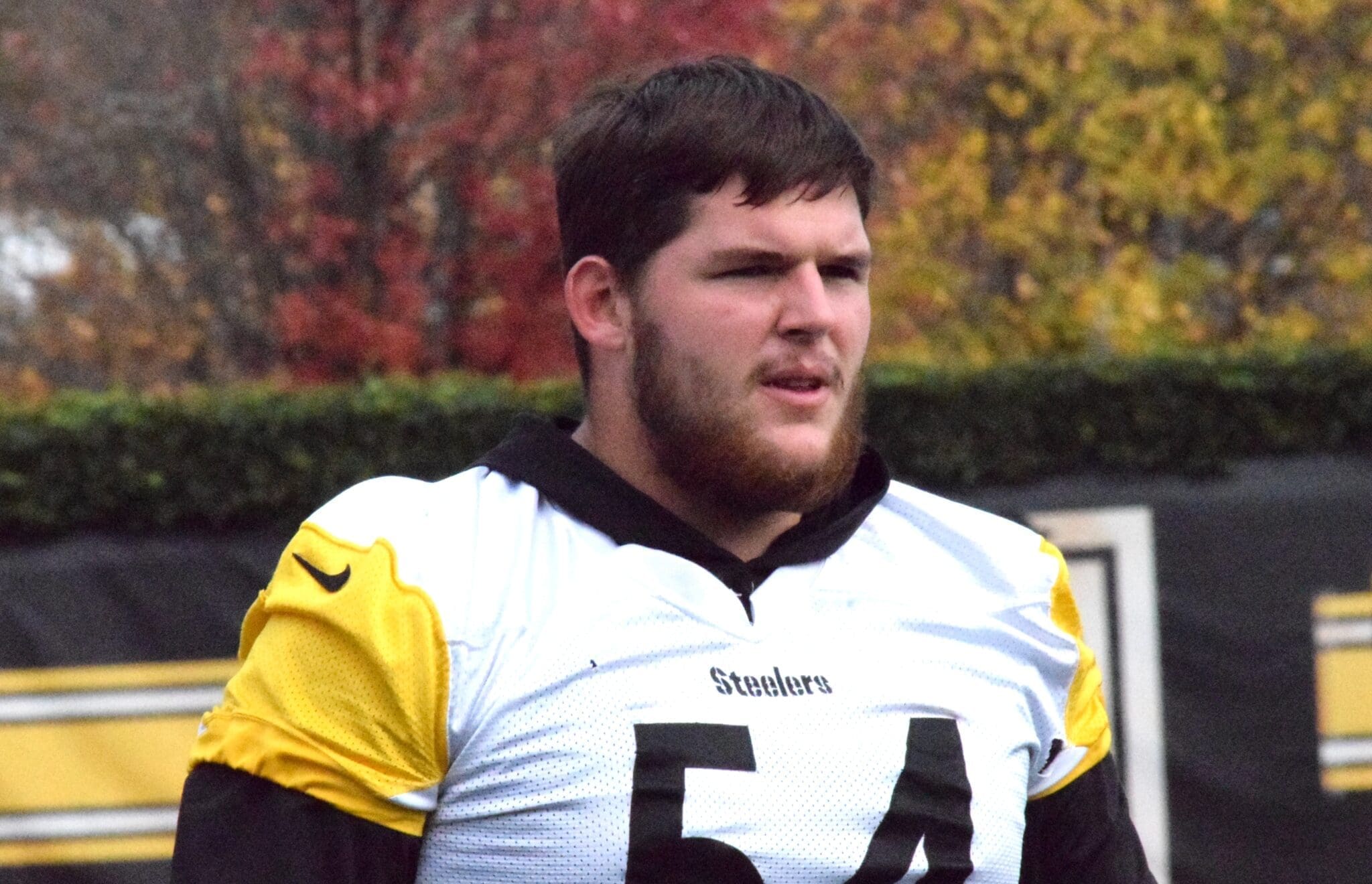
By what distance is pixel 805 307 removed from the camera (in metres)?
2.12

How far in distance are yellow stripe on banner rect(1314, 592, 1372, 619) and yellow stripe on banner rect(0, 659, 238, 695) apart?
2948 millimetres

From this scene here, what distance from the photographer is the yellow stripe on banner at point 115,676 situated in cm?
464

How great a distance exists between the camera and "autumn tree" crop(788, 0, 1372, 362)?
867 centimetres

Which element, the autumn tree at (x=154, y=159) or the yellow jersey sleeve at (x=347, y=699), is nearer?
the yellow jersey sleeve at (x=347, y=699)

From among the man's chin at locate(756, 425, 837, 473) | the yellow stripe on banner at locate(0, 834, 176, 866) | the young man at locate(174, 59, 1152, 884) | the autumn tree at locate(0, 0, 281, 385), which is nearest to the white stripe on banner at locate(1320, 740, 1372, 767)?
the young man at locate(174, 59, 1152, 884)

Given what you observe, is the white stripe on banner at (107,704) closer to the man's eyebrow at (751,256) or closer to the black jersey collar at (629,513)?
the black jersey collar at (629,513)

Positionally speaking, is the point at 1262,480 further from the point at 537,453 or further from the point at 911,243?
the point at 911,243

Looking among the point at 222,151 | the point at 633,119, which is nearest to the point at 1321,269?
the point at 222,151

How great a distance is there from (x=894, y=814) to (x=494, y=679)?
1.59 feet

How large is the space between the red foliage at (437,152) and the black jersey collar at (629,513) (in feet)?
15.0

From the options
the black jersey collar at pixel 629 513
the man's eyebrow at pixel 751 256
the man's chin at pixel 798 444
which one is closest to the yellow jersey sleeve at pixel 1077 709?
the black jersey collar at pixel 629 513

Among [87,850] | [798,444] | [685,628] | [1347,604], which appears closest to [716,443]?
[798,444]

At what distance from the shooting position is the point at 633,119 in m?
2.26

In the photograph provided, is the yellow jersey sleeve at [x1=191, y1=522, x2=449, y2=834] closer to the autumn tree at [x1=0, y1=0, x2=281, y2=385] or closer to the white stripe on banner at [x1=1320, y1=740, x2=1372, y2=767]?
the white stripe on banner at [x1=1320, y1=740, x2=1372, y2=767]
